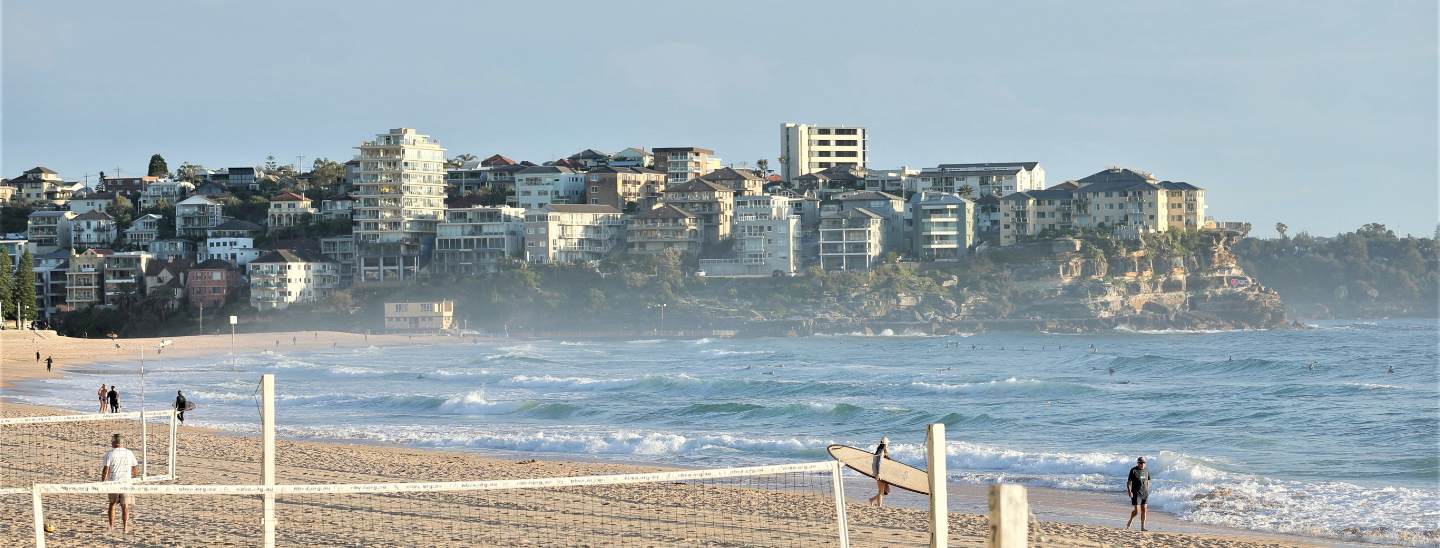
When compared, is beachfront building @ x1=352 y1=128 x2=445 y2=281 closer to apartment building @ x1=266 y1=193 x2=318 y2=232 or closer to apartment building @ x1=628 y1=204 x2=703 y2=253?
apartment building @ x1=266 y1=193 x2=318 y2=232

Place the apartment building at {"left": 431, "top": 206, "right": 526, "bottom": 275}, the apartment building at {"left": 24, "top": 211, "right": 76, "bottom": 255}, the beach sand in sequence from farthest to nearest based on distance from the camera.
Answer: the apartment building at {"left": 24, "top": 211, "right": 76, "bottom": 255}, the apartment building at {"left": 431, "top": 206, "right": 526, "bottom": 275}, the beach sand

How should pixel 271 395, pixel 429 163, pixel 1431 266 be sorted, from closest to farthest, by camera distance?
pixel 271 395, pixel 429 163, pixel 1431 266

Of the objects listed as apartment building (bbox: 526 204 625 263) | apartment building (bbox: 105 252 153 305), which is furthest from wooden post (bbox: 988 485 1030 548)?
apartment building (bbox: 105 252 153 305)

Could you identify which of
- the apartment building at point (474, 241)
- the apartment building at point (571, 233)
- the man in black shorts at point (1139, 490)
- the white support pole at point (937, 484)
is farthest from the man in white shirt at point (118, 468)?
the apartment building at point (474, 241)

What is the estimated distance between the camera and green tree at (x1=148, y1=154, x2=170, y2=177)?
137 meters

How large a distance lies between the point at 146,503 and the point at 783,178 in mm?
113230

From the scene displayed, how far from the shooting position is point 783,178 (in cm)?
12688

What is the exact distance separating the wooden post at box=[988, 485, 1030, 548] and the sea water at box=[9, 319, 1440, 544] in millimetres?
13214

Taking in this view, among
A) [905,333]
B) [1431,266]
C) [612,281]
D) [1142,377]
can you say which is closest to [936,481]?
[1142,377]

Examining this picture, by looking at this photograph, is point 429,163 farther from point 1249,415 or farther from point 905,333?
point 1249,415

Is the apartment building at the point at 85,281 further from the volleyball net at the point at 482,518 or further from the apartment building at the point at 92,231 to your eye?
the volleyball net at the point at 482,518

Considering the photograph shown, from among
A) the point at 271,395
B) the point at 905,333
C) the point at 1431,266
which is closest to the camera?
the point at 271,395

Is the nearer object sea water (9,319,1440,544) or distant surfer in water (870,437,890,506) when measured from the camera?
distant surfer in water (870,437,890,506)

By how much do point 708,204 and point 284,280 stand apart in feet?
110
